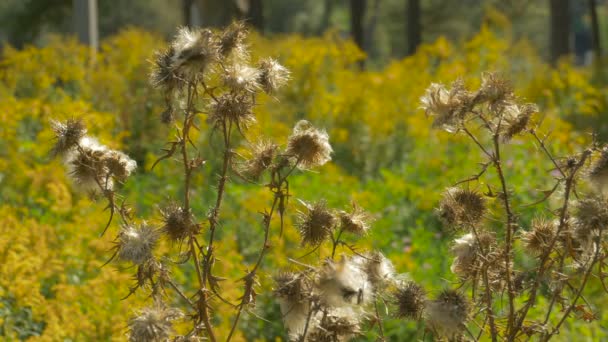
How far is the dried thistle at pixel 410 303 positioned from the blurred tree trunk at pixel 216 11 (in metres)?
9.16

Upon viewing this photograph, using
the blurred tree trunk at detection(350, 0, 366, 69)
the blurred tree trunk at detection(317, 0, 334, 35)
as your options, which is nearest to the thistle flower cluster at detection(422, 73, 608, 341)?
the blurred tree trunk at detection(350, 0, 366, 69)

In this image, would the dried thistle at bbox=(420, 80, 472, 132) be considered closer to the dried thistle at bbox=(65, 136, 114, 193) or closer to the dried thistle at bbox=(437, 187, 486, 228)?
the dried thistle at bbox=(437, 187, 486, 228)

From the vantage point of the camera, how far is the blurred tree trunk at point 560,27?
16.9 m

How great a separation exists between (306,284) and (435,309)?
0.24 m

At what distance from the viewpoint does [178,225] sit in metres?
1.87

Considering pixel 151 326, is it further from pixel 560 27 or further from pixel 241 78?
pixel 560 27

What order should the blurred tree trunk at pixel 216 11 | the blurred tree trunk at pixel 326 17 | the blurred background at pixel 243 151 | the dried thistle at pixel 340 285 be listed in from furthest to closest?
the blurred tree trunk at pixel 326 17 → the blurred tree trunk at pixel 216 11 → the blurred background at pixel 243 151 → the dried thistle at pixel 340 285

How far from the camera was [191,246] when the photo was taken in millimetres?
1872

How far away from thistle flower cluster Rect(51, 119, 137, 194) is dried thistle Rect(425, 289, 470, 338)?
2.30 ft

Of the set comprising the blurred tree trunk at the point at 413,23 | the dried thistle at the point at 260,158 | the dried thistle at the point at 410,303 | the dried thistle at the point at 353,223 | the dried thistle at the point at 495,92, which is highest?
the blurred tree trunk at the point at 413,23

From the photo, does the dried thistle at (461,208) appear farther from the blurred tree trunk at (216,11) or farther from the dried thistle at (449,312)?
the blurred tree trunk at (216,11)

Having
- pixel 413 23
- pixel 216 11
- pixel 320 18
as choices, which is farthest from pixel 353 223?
pixel 320 18

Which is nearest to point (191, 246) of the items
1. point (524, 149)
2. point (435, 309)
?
point (435, 309)

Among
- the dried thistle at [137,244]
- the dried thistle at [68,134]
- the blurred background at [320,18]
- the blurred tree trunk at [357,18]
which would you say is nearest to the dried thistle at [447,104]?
the dried thistle at [137,244]
